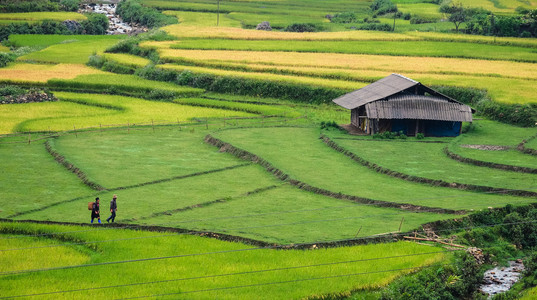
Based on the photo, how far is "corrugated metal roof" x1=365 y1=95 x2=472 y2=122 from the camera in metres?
43.3

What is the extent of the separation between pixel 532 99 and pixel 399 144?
13745mm

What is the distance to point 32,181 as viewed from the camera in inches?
1300

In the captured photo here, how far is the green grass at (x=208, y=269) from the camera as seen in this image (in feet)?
65.5

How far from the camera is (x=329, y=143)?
1665 inches

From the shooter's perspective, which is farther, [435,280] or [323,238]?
[323,238]

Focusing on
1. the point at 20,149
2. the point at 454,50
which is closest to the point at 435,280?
the point at 20,149

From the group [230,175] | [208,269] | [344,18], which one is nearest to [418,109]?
[230,175]

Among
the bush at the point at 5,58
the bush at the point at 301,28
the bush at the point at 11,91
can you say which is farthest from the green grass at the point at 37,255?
A: the bush at the point at 301,28

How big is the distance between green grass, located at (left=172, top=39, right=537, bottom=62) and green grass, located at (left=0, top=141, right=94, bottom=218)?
136 ft

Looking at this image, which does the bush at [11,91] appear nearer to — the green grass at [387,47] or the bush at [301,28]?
the green grass at [387,47]

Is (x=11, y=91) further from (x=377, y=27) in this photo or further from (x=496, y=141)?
(x=377, y=27)

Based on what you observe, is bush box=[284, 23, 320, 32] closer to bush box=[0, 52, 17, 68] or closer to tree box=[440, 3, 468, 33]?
tree box=[440, 3, 468, 33]

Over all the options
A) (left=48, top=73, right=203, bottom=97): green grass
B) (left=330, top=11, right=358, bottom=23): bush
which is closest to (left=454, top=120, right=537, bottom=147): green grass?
(left=48, top=73, right=203, bottom=97): green grass

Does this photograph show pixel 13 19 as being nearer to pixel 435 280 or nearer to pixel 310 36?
pixel 310 36
